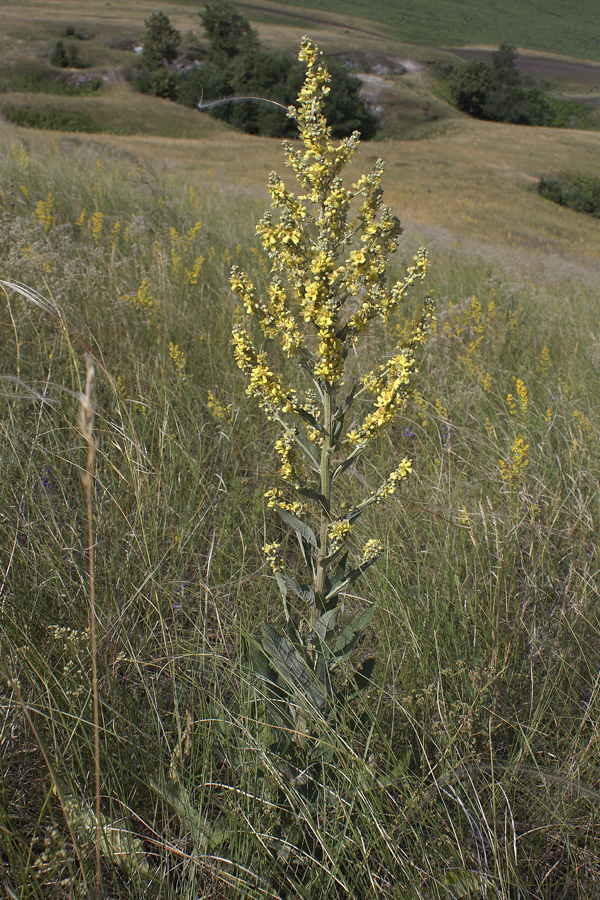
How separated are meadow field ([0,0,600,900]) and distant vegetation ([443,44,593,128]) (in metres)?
61.8

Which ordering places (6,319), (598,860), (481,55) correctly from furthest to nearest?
1. (481,55)
2. (6,319)
3. (598,860)

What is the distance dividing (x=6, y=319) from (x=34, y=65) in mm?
52618

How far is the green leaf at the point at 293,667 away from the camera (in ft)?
5.36

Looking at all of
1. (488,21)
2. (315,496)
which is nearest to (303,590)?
(315,496)

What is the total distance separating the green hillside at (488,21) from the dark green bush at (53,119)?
199 feet

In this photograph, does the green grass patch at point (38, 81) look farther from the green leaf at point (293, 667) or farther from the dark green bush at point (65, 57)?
the green leaf at point (293, 667)

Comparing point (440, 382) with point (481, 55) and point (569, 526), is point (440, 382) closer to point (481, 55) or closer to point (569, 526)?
point (569, 526)

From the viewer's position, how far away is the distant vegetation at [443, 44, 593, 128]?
54.0 metres

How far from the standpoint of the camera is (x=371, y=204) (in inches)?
64.2

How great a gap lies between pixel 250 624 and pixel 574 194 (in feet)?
126

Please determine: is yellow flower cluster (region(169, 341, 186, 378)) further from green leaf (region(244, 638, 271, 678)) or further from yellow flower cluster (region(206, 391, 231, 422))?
green leaf (region(244, 638, 271, 678))

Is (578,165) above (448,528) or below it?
above

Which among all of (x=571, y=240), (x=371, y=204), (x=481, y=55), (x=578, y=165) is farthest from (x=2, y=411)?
(x=481, y=55)

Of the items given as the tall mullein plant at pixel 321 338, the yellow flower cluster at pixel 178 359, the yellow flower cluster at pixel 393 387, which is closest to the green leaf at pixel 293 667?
the tall mullein plant at pixel 321 338
